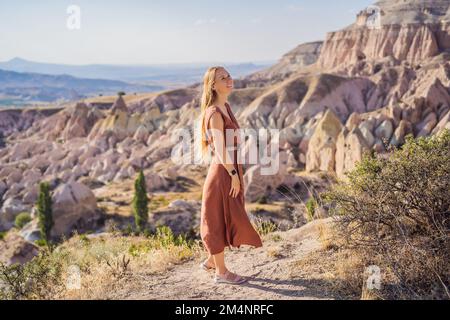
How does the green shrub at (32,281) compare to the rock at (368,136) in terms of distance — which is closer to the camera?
the green shrub at (32,281)

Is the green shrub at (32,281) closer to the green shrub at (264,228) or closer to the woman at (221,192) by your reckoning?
the woman at (221,192)

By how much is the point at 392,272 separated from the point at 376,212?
71cm

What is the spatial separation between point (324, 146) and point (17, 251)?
32.1 meters

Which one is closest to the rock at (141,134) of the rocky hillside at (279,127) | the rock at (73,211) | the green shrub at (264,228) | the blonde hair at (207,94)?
the rocky hillside at (279,127)

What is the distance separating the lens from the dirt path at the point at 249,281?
486 centimetres

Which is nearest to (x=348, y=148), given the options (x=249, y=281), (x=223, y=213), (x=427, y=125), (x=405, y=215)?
(x=427, y=125)

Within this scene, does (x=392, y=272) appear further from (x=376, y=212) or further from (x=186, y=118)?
(x=186, y=118)

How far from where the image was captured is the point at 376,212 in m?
5.23

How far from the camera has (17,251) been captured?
18547 millimetres

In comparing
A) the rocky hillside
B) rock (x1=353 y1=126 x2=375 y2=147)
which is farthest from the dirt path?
rock (x1=353 y1=126 x2=375 y2=147)

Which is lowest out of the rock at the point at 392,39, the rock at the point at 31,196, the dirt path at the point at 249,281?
the rock at the point at 31,196

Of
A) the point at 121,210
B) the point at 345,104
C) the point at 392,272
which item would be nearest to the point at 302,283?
the point at 392,272

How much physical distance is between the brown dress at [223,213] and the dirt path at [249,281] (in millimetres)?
477
